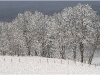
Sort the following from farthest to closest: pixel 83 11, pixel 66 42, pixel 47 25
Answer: pixel 47 25 → pixel 66 42 → pixel 83 11

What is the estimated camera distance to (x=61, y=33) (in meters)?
65.9

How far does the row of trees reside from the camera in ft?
200

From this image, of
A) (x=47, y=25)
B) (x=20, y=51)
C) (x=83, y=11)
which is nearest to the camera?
(x=83, y=11)

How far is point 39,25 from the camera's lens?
74.4 meters

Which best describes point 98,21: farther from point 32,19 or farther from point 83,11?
point 32,19

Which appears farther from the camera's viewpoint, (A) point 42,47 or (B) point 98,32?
(A) point 42,47

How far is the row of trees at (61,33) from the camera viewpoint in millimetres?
61094

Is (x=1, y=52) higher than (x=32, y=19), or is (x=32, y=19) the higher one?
(x=32, y=19)

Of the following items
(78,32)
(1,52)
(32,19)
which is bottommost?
(1,52)

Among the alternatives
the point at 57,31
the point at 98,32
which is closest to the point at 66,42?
the point at 57,31

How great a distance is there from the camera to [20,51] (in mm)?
87438

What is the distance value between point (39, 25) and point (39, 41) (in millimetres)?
5231

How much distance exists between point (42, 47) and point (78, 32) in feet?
59.1

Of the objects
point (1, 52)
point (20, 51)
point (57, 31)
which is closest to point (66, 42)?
point (57, 31)
